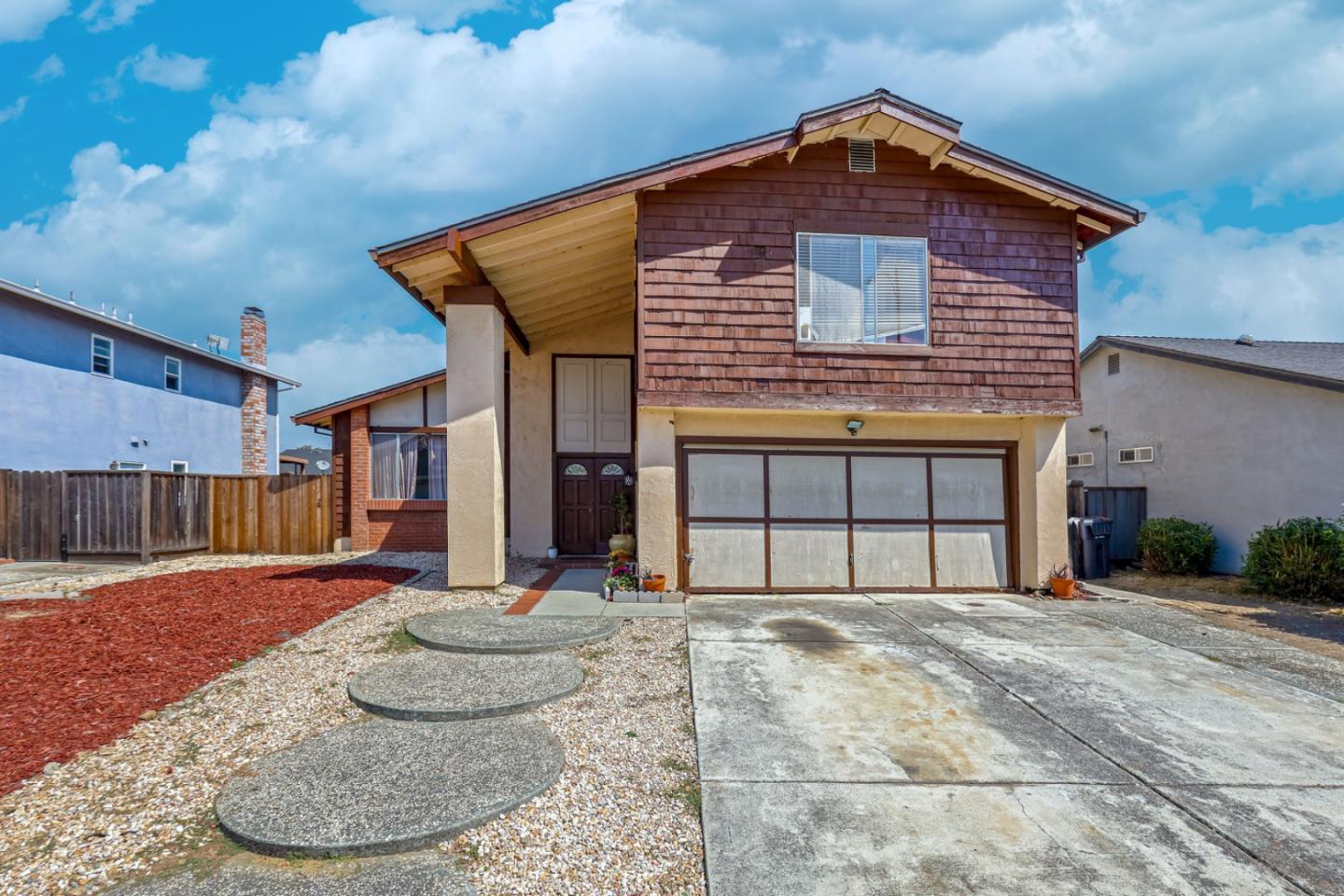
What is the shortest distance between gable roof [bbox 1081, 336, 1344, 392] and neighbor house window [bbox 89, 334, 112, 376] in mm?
23422

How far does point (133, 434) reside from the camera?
15.7 m

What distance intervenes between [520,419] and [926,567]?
7.47 m

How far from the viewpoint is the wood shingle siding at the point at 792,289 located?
26.5 ft

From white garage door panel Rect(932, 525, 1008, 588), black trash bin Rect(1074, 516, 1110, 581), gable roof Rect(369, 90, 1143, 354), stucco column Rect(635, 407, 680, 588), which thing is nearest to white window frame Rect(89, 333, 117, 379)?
gable roof Rect(369, 90, 1143, 354)

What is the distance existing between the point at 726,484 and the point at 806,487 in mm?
1117

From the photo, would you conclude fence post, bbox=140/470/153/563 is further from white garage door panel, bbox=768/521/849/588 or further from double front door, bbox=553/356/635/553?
white garage door panel, bbox=768/521/849/588

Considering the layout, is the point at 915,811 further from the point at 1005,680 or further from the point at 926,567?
the point at 926,567

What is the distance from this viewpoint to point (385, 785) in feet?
10.7

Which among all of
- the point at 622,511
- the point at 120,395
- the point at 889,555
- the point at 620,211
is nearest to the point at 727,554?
the point at 889,555

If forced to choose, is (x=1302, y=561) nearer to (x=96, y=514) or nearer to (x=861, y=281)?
(x=861, y=281)

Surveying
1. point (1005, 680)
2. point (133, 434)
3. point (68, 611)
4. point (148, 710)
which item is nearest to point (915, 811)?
point (1005, 680)

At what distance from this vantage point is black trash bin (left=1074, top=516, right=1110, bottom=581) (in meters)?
11.1

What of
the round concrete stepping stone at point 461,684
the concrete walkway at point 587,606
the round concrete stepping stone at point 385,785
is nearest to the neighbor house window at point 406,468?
the concrete walkway at point 587,606

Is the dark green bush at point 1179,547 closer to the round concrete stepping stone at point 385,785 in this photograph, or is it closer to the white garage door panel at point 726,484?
the white garage door panel at point 726,484
